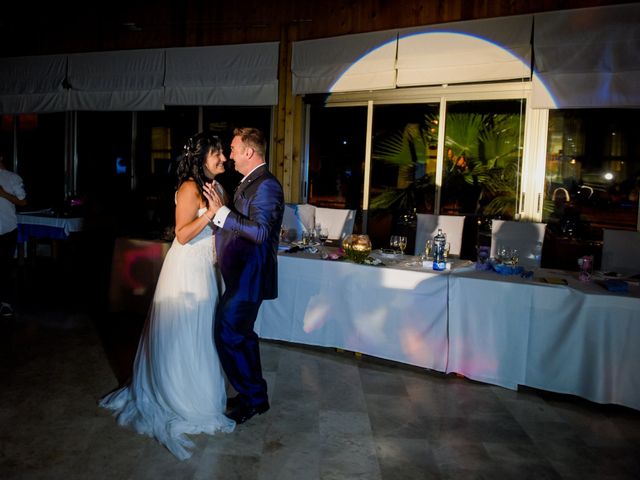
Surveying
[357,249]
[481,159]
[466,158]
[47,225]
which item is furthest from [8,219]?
[481,159]

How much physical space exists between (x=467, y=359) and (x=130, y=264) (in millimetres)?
3028

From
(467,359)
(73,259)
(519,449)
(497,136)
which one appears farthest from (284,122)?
(519,449)

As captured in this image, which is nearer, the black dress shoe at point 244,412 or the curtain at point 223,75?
the black dress shoe at point 244,412

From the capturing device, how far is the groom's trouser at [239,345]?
9.39 ft

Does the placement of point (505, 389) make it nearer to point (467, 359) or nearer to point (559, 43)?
point (467, 359)

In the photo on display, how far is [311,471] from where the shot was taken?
2.50 metres

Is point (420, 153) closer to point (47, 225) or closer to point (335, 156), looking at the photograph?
point (335, 156)

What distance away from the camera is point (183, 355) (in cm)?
284

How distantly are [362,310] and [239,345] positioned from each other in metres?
1.21

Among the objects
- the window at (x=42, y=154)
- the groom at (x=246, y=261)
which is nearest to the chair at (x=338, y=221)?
the groom at (x=246, y=261)

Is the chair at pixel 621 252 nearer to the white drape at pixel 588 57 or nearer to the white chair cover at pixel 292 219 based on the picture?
the white drape at pixel 588 57

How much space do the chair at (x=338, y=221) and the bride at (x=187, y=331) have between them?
2.54 meters

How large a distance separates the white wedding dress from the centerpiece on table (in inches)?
50.7

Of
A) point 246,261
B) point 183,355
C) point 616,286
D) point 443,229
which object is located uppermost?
point 443,229
